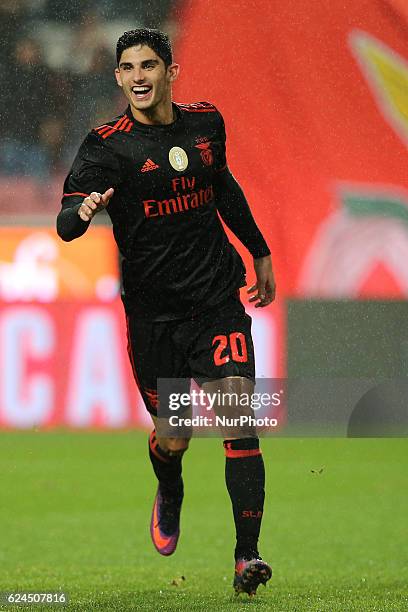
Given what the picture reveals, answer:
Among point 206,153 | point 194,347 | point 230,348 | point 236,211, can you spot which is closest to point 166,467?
point 194,347

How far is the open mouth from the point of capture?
4.76 metres

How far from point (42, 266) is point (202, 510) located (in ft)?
11.4

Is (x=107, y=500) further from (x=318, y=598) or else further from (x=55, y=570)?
(x=318, y=598)

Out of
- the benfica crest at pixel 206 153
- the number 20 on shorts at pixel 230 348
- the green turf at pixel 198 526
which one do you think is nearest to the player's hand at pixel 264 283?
the number 20 on shorts at pixel 230 348

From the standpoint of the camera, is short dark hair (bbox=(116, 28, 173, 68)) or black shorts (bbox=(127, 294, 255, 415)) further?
black shorts (bbox=(127, 294, 255, 415))

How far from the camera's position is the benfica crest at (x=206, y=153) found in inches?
194

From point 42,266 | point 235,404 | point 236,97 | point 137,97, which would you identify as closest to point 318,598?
point 235,404

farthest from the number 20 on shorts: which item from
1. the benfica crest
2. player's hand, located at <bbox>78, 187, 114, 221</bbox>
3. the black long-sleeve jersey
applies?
player's hand, located at <bbox>78, 187, 114, 221</bbox>

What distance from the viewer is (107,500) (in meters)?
8.14

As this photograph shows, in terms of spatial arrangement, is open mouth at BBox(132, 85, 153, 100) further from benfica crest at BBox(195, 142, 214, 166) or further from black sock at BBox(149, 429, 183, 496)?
black sock at BBox(149, 429, 183, 496)

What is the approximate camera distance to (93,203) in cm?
435

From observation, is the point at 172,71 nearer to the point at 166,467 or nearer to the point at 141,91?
the point at 141,91

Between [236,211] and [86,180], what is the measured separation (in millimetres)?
722

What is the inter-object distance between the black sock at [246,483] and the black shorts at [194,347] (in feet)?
0.82
